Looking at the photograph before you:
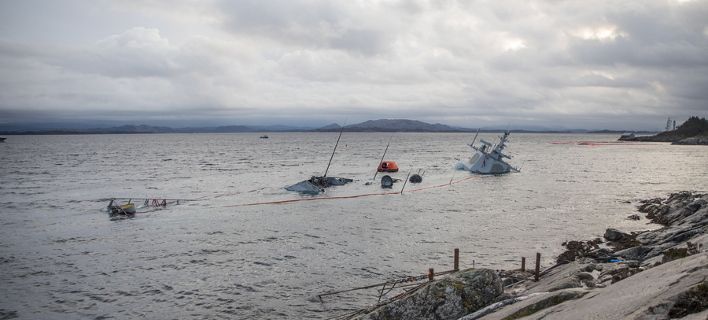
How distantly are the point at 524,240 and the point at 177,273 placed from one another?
69.3 ft

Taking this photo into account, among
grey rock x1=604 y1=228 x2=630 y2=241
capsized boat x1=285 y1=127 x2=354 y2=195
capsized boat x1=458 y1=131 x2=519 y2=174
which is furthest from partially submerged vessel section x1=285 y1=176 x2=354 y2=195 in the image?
grey rock x1=604 y1=228 x2=630 y2=241

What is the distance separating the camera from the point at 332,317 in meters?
17.4

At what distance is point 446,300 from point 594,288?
13.2 feet

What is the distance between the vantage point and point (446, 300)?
13.2m

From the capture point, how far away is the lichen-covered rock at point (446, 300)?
1306 cm

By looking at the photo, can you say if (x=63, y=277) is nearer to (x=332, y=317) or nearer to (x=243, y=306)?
(x=243, y=306)

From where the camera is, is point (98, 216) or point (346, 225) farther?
point (98, 216)

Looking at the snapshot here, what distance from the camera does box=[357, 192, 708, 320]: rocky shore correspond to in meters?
7.09

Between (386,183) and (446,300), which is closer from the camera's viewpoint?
(446,300)

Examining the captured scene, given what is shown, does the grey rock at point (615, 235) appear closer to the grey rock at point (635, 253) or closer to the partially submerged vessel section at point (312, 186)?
the grey rock at point (635, 253)

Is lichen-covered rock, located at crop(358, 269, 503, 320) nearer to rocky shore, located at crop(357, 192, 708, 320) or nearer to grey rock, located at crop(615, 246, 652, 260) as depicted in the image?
rocky shore, located at crop(357, 192, 708, 320)

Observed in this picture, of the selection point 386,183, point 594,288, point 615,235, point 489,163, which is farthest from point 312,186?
point 594,288

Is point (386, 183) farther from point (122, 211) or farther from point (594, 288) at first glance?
point (594, 288)

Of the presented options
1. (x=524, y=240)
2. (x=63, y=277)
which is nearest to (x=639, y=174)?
(x=524, y=240)
